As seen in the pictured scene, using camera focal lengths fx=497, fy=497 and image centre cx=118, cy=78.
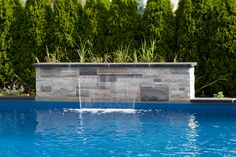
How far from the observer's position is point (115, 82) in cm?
1160

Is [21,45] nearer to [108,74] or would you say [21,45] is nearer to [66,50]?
[66,50]

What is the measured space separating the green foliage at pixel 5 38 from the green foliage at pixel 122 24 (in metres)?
2.67

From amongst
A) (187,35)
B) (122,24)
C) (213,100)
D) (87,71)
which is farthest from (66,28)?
(213,100)

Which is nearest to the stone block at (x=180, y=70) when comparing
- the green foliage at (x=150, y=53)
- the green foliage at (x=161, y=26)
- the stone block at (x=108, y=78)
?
the green foliage at (x=150, y=53)

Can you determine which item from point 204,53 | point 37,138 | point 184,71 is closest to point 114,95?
point 184,71

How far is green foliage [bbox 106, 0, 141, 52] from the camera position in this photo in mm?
12719

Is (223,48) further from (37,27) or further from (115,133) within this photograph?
(37,27)

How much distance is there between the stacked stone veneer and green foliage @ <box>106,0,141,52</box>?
1.30 metres

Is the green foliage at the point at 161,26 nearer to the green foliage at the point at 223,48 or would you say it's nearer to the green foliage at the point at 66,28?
the green foliage at the point at 223,48

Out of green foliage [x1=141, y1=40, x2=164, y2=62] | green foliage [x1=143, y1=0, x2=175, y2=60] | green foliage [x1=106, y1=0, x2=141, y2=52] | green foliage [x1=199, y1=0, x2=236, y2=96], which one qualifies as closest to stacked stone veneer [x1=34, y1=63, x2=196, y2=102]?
green foliage [x1=141, y1=40, x2=164, y2=62]

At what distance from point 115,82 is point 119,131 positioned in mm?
3252

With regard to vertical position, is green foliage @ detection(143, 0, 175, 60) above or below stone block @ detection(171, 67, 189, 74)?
above

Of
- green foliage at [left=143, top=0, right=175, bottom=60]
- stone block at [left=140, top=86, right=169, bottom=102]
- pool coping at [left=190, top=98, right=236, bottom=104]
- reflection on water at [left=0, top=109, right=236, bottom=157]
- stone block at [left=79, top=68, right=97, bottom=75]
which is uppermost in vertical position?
green foliage at [left=143, top=0, right=175, bottom=60]

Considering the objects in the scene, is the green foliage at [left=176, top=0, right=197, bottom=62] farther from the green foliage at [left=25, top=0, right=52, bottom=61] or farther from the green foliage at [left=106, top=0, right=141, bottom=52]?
the green foliage at [left=25, top=0, right=52, bottom=61]
